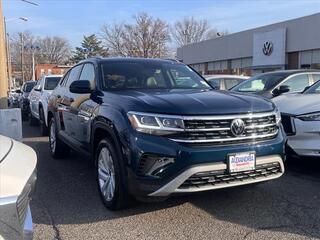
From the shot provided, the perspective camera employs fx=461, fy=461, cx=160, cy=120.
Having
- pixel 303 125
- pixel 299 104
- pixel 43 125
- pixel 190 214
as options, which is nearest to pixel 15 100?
pixel 43 125

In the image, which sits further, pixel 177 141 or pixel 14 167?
pixel 177 141

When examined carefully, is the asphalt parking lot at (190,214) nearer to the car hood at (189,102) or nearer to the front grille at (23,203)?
the car hood at (189,102)

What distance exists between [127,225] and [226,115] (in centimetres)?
147

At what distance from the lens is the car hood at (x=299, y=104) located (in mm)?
6457

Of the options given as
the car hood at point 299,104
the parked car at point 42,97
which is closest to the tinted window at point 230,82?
the parked car at point 42,97

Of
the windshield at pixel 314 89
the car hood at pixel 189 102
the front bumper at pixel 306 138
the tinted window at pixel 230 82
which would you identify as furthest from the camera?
the tinted window at pixel 230 82

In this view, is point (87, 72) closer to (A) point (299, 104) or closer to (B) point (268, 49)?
(A) point (299, 104)

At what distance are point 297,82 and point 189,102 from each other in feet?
20.0

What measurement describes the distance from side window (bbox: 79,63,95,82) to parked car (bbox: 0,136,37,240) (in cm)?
343

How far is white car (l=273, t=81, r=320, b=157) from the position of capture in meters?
6.17

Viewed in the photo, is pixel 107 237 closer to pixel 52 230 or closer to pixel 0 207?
pixel 52 230

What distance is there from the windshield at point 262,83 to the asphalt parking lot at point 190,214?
3788mm

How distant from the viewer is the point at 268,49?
37125 millimetres

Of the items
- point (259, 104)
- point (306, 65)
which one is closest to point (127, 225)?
point (259, 104)
